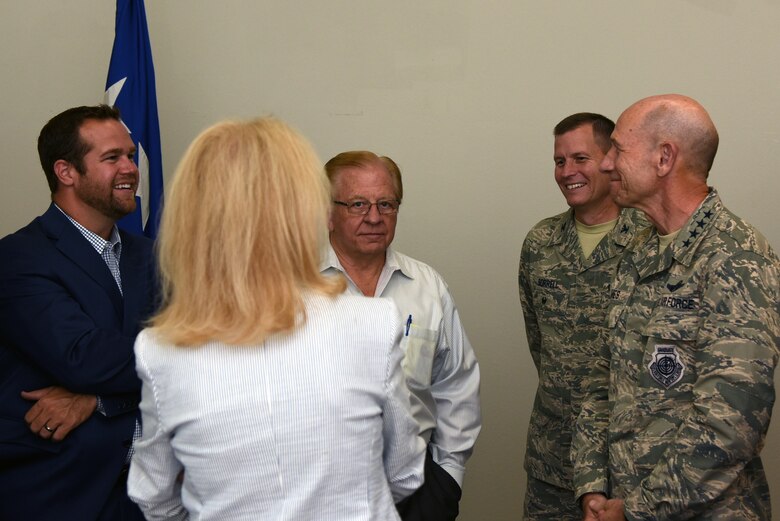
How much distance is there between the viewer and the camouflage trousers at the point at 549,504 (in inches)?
→ 120

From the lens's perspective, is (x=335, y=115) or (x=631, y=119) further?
(x=335, y=115)

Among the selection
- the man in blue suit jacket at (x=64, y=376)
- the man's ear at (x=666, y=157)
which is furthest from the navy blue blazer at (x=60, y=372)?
the man's ear at (x=666, y=157)

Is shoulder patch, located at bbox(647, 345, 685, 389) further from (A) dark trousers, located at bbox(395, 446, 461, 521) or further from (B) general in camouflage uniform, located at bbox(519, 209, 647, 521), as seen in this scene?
(B) general in camouflage uniform, located at bbox(519, 209, 647, 521)

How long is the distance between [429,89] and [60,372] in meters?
2.41

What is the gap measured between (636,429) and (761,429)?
299 mm

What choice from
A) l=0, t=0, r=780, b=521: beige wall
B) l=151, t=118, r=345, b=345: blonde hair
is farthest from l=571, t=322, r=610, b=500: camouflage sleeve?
l=0, t=0, r=780, b=521: beige wall

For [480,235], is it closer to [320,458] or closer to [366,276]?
[366,276]

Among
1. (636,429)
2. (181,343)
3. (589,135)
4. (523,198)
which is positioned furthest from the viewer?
(523,198)

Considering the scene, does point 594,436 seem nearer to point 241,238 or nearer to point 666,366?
point 666,366

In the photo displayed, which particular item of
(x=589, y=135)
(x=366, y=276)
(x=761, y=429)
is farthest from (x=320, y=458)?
(x=589, y=135)

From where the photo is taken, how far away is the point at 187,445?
1495 millimetres

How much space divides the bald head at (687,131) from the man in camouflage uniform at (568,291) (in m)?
0.78

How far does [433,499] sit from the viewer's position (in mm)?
2229

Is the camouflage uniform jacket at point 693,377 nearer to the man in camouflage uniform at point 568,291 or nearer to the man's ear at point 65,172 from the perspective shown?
the man in camouflage uniform at point 568,291
